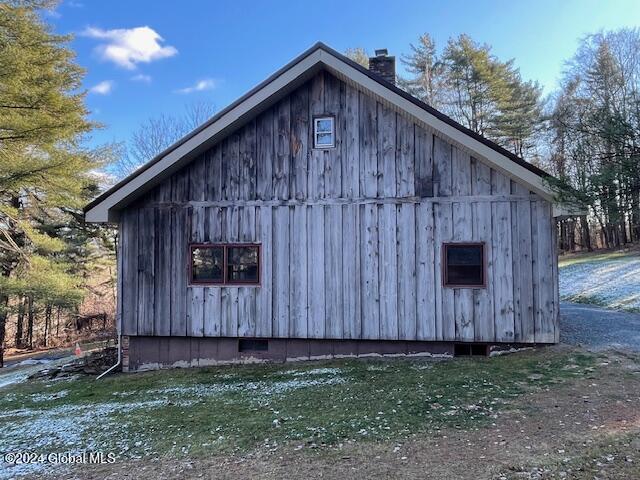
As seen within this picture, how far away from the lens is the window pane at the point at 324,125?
31.5 ft

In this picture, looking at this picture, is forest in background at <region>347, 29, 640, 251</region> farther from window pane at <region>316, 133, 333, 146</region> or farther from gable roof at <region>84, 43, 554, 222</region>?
window pane at <region>316, 133, 333, 146</region>

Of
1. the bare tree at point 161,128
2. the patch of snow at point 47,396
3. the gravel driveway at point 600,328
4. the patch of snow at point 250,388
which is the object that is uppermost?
the bare tree at point 161,128

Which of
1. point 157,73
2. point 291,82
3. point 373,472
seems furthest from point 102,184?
point 157,73

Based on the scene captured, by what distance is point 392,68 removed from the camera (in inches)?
Answer: 435

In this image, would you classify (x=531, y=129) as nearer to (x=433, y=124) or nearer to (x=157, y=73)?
(x=433, y=124)

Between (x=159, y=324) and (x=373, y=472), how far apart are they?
23.3ft

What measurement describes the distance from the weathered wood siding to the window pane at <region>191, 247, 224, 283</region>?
9.4 inches

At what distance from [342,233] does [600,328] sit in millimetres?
7057

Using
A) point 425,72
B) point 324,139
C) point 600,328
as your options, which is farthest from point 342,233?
point 425,72

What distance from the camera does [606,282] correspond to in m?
20.1

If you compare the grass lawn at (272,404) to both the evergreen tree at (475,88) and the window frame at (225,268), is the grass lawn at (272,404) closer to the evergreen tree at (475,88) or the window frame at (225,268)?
the window frame at (225,268)

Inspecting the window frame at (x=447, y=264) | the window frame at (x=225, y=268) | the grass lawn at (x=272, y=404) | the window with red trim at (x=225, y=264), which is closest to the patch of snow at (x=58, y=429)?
the grass lawn at (x=272, y=404)

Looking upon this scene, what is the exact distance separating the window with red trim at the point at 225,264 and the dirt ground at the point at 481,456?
5.15m

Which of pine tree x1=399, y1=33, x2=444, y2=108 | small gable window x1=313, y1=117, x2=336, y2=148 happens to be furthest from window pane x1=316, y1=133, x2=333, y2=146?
pine tree x1=399, y1=33, x2=444, y2=108
